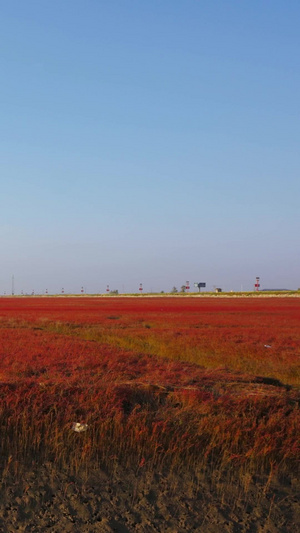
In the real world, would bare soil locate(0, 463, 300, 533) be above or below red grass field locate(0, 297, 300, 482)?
below

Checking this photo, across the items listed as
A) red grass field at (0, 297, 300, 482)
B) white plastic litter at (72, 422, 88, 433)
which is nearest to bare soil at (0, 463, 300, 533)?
red grass field at (0, 297, 300, 482)

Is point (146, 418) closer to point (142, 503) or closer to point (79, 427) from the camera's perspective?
point (79, 427)

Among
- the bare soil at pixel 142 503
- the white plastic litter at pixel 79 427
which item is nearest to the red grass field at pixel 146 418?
the white plastic litter at pixel 79 427

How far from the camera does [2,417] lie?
854 centimetres

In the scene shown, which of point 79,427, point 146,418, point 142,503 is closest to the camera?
point 142,503

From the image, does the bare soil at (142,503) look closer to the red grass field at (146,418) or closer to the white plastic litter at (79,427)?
the red grass field at (146,418)

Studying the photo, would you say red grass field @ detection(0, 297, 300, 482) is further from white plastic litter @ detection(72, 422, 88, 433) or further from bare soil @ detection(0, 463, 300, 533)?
bare soil @ detection(0, 463, 300, 533)

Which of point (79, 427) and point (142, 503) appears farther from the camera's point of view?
point (79, 427)

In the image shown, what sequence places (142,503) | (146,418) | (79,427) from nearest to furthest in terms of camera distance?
(142,503), (79,427), (146,418)

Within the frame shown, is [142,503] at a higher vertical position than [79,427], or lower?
lower

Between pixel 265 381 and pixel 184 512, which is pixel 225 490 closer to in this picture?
pixel 184 512

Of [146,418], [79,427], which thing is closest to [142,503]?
[79,427]

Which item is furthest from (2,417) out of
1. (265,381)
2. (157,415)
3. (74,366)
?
(265,381)

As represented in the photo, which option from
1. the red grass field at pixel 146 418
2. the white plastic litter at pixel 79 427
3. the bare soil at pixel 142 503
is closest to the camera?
the bare soil at pixel 142 503
